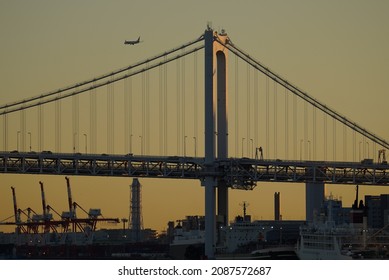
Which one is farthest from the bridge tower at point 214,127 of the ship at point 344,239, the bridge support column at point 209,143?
the ship at point 344,239

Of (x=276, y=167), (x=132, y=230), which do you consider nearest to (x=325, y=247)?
(x=276, y=167)

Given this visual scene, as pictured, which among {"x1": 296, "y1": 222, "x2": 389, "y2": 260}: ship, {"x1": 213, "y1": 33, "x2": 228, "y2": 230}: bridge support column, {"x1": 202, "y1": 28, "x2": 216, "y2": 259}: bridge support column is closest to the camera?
{"x1": 296, "y1": 222, "x2": 389, "y2": 260}: ship

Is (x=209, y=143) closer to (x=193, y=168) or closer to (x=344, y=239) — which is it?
(x=193, y=168)

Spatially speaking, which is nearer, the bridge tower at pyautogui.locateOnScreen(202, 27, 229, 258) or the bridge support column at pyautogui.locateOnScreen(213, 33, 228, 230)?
the bridge tower at pyautogui.locateOnScreen(202, 27, 229, 258)

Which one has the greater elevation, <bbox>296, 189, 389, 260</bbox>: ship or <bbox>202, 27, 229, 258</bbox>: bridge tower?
<bbox>202, 27, 229, 258</bbox>: bridge tower

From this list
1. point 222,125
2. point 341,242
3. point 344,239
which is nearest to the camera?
point 341,242

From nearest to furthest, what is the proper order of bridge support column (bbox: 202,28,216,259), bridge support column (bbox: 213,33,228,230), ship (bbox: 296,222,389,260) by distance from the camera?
1. ship (bbox: 296,222,389,260)
2. bridge support column (bbox: 202,28,216,259)
3. bridge support column (bbox: 213,33,228,230)

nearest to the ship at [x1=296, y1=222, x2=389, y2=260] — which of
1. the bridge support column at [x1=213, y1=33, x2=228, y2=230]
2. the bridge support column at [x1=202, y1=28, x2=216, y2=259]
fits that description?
the bridge support column at [x1=213, y1=33, x2=228, y2=230]

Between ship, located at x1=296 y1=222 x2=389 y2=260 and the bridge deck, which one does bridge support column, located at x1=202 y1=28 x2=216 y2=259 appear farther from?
ship, located at x1=296 y1=222 x2=389 y2=260

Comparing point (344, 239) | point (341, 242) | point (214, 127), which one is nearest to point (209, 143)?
point (214, 127)
